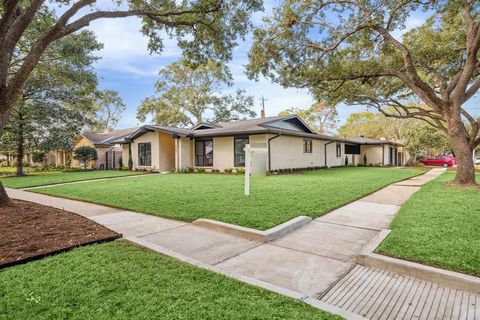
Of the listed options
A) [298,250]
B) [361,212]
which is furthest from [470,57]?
[298,250]

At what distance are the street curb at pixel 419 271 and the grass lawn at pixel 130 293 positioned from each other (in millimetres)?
1552

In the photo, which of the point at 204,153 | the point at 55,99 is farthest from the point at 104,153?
the point at 204,153

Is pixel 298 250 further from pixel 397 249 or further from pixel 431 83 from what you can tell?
pixel 431 83

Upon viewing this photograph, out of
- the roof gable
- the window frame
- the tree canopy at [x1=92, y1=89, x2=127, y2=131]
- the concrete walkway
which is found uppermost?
the tree canopy at [x1=92, y1=89, x2=127, y2=131]

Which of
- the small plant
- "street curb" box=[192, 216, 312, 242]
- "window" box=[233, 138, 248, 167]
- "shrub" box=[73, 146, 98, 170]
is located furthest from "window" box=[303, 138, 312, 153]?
"shrub" box=[73, 146, 98, 170]

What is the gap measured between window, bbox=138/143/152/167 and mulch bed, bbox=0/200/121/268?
14320 mm

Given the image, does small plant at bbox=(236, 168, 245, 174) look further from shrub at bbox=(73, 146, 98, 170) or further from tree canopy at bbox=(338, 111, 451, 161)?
tree canopy at bbox=(338, 111, 451, 161)

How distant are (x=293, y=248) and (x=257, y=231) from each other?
726mm

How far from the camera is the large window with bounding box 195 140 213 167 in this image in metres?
19.1

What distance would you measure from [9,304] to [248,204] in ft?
16.7

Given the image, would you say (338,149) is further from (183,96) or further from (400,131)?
(183,96)

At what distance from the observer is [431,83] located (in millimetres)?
15016

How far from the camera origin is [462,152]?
33.7 ft

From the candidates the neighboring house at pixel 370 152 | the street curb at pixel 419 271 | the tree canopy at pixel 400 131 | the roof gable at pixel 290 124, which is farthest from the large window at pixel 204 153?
the tree canopy at pixel 400 131
